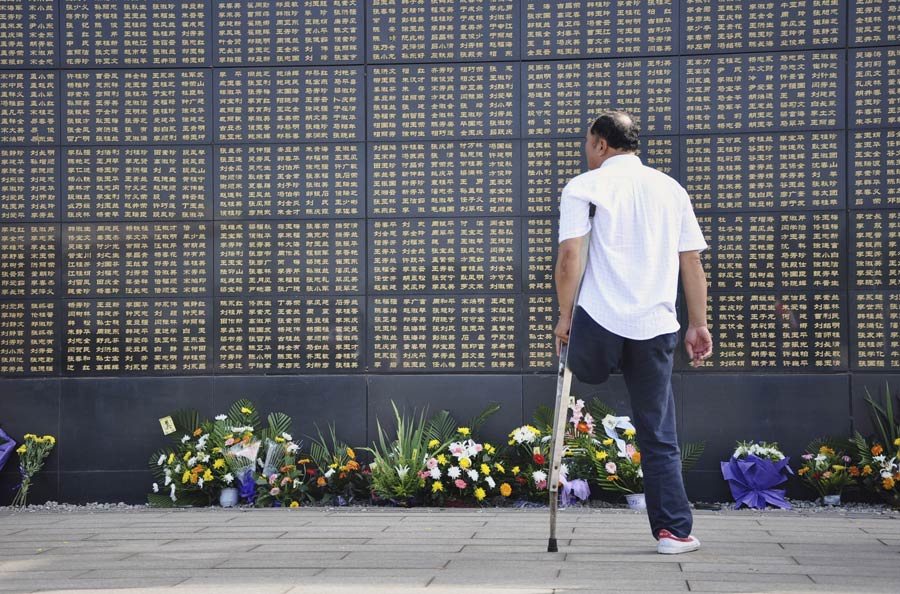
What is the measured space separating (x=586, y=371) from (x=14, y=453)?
4388 mm

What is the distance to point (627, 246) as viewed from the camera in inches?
155

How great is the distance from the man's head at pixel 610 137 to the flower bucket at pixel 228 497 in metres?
3.44

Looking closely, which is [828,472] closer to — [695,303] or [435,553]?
[695,303]

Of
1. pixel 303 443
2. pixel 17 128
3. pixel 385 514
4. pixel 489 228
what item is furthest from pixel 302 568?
pixel 17 128

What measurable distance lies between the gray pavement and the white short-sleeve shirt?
2.90ft

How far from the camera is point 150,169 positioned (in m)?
6.91

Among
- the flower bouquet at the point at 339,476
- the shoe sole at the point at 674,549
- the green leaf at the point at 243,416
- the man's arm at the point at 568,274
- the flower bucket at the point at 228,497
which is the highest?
the man's arm at the point at 568,274

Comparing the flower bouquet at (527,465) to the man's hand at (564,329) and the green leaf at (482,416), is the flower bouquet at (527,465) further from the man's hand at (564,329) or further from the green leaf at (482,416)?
the man's hand at (564,329)

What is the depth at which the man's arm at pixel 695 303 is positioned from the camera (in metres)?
4.04

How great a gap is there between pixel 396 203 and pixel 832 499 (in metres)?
3.16

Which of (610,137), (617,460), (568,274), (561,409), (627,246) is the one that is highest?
(610,137)

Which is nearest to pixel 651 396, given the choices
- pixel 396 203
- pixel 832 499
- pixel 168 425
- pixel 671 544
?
pixel 671 544

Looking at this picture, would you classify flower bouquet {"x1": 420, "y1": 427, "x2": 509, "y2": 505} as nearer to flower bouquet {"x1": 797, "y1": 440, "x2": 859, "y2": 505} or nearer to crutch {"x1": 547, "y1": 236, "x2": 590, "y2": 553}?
flower bouquet {"x1": 797, "y1": 440, "x2": 859, "y2": 505}

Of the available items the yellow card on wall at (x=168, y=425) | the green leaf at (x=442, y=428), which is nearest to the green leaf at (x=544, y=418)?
the green leaf at (x=442, y=428)
